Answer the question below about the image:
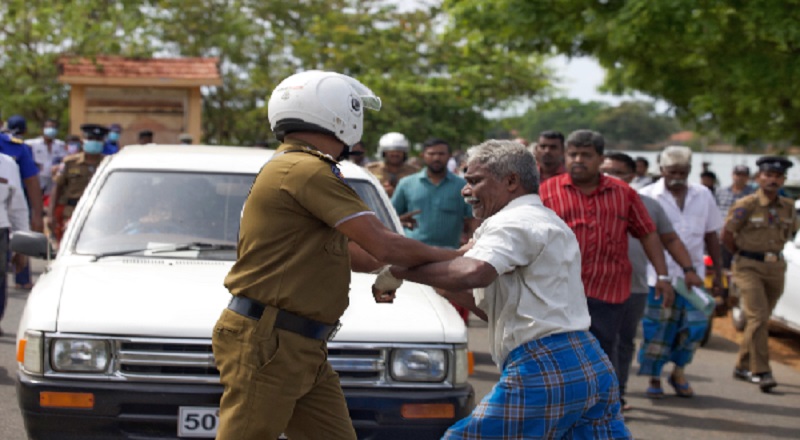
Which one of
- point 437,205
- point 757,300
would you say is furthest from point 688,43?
point 437,205

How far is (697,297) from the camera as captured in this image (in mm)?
9227

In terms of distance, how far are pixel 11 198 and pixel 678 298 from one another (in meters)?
5.13

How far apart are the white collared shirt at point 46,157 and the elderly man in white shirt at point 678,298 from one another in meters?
13.3

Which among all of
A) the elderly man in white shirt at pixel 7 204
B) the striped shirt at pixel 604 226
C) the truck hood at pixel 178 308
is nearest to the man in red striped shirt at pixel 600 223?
the striped shirt at pixel 604 226

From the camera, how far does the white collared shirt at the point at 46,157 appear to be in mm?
20672

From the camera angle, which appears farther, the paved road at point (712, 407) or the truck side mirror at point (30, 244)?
the paved road at point (712, 407)

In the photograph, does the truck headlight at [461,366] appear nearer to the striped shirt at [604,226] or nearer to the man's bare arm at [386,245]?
the man's bare arm at [386,245]

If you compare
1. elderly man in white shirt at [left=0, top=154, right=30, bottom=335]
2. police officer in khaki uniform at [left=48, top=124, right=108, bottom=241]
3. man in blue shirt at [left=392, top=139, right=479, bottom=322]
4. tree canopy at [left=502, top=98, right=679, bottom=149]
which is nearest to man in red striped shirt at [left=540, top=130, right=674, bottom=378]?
man in blue shirt at [left=392, top=139, right=479, bottom=322]

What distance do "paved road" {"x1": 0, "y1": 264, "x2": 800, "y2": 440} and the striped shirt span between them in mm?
1178

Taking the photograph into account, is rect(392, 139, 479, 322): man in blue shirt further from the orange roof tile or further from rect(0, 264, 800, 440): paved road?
the orange roof tile

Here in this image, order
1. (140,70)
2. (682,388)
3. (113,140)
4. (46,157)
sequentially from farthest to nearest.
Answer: (140,70), (46,157), (113,140), (682,388)

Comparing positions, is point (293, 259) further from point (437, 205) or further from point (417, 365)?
point (437, 205)

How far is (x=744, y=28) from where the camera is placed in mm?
12352

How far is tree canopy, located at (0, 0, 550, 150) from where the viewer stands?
1116 inches
